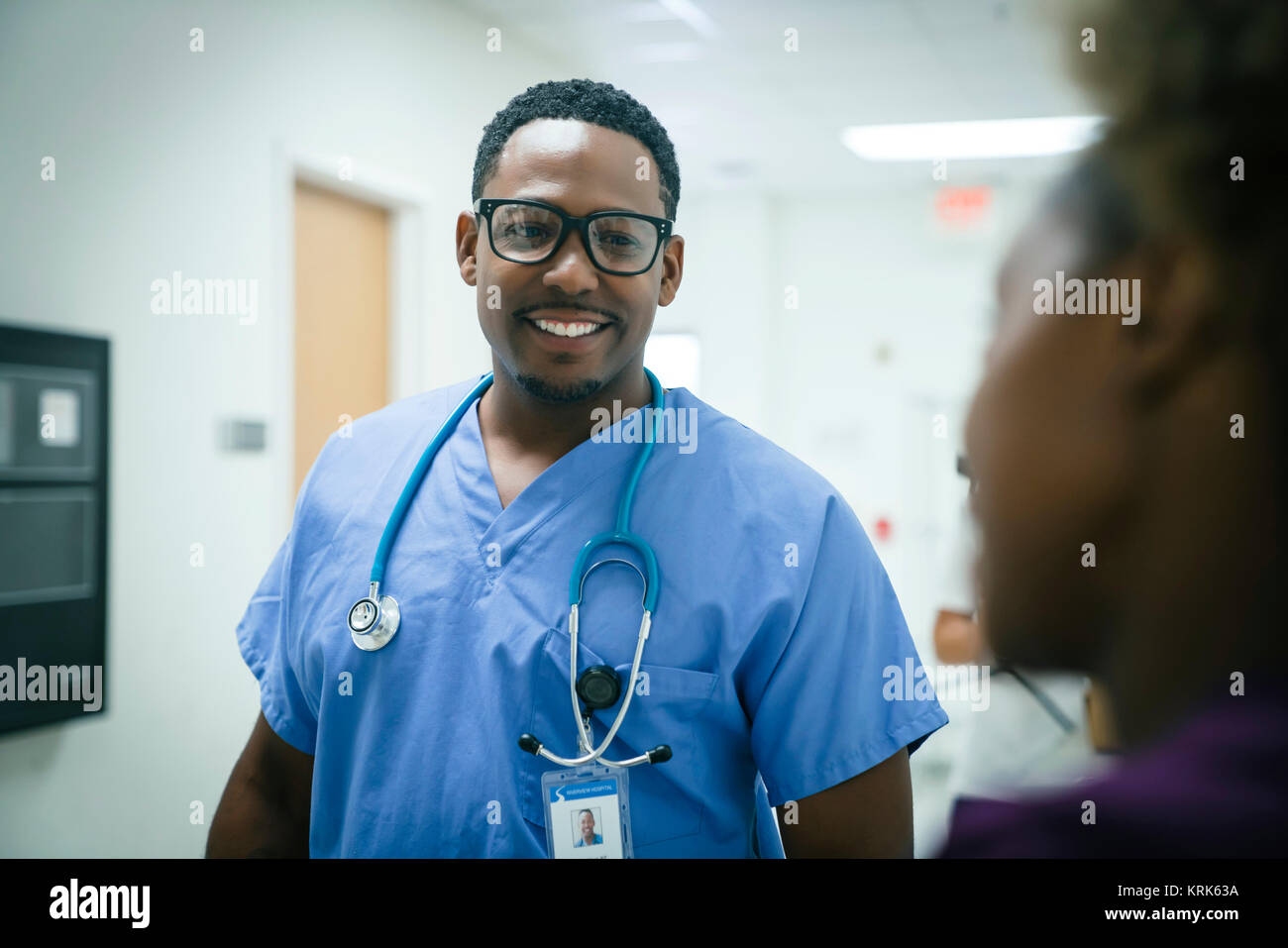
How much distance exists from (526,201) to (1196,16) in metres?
0.45

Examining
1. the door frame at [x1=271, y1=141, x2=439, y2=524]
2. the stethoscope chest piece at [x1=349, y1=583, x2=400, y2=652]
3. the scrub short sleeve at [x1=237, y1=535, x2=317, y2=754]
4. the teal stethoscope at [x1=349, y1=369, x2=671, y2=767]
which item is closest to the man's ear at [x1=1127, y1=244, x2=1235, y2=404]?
the teal stethoscope at [x1=349, y1=369, x2=671, y2=767]

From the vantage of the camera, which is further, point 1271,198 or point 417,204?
point 417,204

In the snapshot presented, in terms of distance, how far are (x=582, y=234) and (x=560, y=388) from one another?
111mm

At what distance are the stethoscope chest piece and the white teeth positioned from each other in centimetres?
22

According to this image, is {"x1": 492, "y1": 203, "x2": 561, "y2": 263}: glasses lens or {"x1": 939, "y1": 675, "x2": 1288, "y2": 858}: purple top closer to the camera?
{"x1": 939, "y1": 675, "x2": 1288, "y2": 858}: purple top

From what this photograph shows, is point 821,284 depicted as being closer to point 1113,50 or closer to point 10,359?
point 10,359

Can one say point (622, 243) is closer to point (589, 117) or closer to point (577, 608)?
point (589, 117)

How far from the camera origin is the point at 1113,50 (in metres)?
0.22

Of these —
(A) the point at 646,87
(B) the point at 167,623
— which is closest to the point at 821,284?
(A) the point at 646,87

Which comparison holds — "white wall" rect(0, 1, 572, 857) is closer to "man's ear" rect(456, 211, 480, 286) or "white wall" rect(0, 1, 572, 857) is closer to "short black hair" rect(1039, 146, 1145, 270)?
"man's ear" rect(456, 211, 480, 286)

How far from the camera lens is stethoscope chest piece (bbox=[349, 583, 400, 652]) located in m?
0.62

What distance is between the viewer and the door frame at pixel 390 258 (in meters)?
1.63

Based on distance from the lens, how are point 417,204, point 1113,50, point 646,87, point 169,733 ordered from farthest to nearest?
point 646,87 → point 417,204 → point 169,733 → point 1113,50

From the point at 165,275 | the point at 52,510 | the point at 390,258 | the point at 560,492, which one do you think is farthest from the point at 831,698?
the point at 390,258
